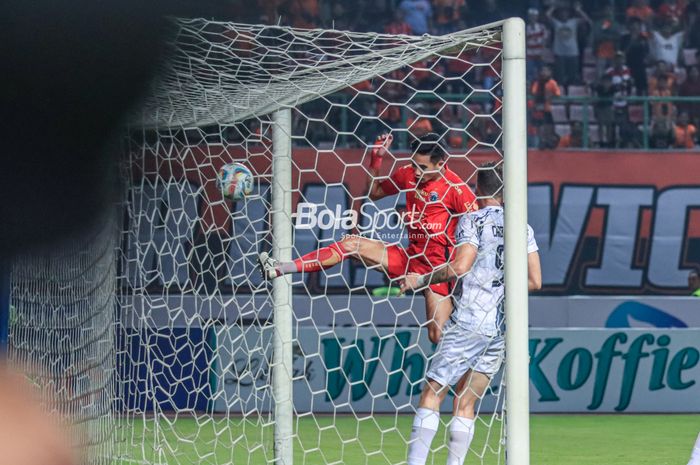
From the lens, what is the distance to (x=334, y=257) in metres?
5.75

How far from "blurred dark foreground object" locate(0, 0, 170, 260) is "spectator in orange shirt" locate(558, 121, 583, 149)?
1386cm

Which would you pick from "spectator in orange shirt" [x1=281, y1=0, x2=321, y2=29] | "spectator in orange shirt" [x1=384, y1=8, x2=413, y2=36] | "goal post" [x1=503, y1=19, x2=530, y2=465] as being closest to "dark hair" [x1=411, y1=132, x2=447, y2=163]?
"goal post" [x1=503, y1=19, x2=530, y2=465]

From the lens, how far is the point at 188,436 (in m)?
7.41

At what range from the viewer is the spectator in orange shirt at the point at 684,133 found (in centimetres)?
1445

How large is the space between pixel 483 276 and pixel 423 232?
1.25ft

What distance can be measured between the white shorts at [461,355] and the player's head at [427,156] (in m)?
0.74

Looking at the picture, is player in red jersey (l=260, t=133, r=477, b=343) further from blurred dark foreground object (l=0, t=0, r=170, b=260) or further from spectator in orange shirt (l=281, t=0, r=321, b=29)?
spectator in orange shirt (l=281, t=0, r=321, b=29)

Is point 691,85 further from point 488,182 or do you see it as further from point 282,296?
point 488,182

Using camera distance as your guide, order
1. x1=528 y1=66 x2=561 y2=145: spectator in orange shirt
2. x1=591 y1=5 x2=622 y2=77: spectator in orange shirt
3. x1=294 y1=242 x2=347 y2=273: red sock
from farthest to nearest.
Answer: x1=591 y1=5 x2=622 y2=77: spectator in orange shirt < x1=528 y1=66 x2=561 y2=145: spectator in orange shirt < x1=294 y1=242 x2=347 y2=273: red sock

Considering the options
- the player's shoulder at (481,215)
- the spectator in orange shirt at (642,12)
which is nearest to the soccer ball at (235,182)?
the player's shoulder at (481,215)

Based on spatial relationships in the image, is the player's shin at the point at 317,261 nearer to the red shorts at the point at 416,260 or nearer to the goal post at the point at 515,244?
the red shorts at the point at 416,260

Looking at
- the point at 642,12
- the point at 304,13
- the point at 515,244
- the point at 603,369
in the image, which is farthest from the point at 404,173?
the point at 642,12

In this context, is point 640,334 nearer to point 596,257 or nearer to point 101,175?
point 596,257

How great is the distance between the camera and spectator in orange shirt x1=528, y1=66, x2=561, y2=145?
1409cm
